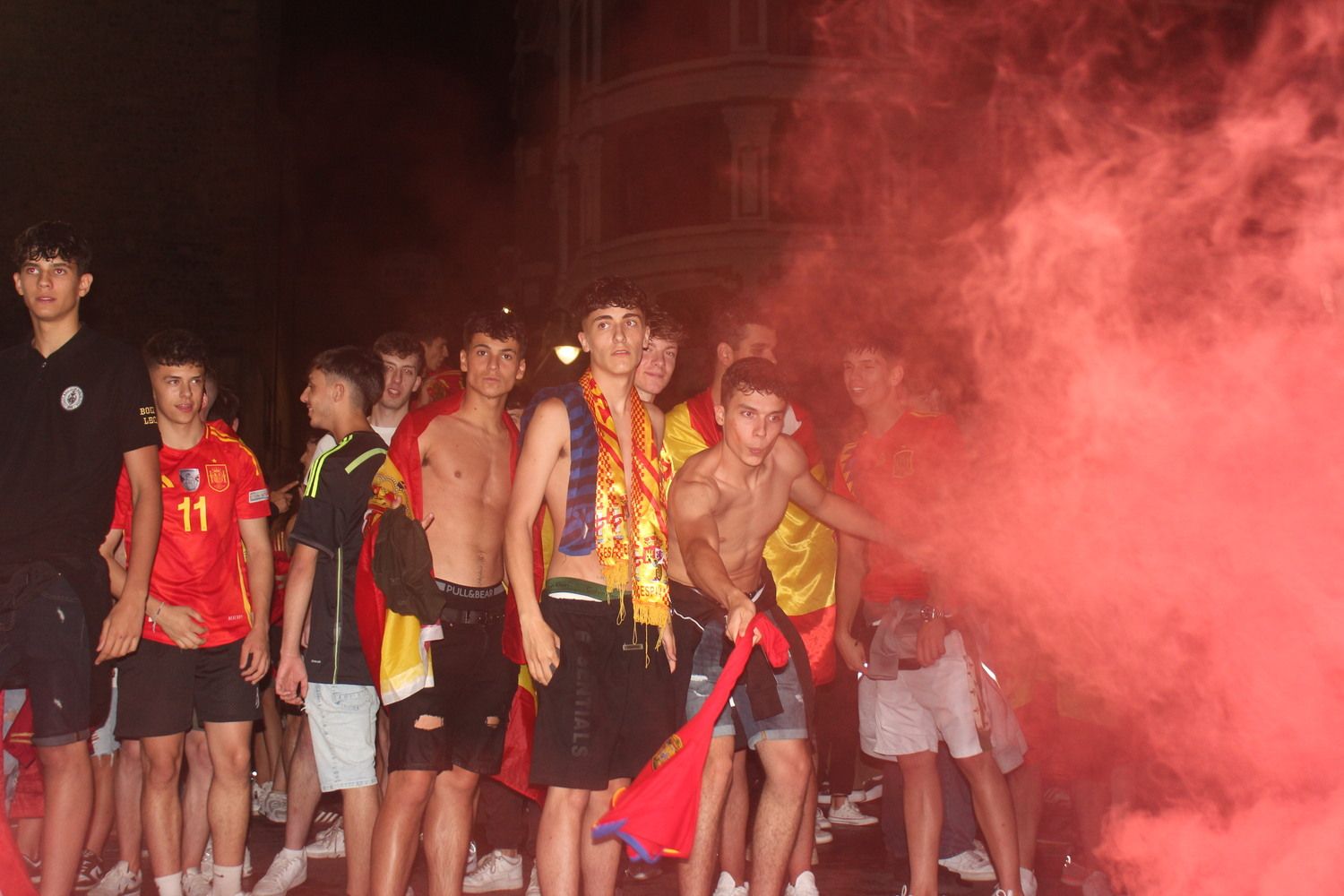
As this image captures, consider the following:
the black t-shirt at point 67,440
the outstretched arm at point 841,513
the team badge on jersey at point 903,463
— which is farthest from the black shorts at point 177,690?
the team badge on jersey at point 903,463

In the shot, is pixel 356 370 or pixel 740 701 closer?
pixel 740 701

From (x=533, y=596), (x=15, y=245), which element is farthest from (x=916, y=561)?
(x=15, y=245)

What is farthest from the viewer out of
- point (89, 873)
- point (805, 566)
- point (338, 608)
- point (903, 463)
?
point (805, 566)

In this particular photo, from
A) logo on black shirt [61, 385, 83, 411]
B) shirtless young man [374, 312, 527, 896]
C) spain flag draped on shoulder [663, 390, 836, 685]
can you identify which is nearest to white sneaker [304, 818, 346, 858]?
shirtless young man [374, 312, 527, 896]

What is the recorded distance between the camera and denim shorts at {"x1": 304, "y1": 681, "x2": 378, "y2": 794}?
5.02 meters

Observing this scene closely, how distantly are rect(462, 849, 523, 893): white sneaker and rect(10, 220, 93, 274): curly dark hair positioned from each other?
330 centimetres

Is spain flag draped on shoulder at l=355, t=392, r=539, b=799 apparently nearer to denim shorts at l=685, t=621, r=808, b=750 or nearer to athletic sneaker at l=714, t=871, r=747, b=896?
denim shorts at l=685, t=621, r=808, b=750

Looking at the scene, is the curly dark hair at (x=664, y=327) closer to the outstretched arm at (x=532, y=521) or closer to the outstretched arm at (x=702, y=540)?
the outstretched arm at (x=702, y=540)

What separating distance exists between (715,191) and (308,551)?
764 inches

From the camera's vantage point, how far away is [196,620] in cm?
518

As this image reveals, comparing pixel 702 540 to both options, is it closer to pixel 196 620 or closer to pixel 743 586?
pixel 743 586

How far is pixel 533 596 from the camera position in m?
4.34

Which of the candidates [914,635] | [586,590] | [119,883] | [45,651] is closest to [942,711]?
[914,635]

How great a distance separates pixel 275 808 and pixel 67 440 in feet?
12.8
